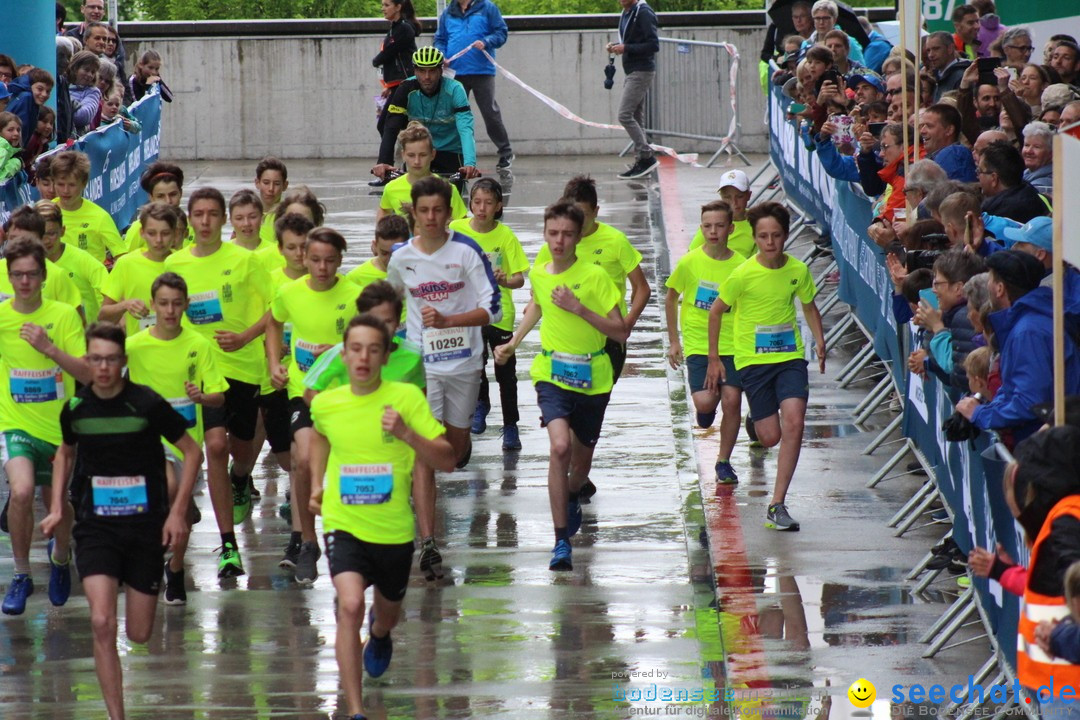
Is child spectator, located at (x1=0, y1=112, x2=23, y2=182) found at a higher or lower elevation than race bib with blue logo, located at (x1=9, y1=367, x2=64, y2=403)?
higher

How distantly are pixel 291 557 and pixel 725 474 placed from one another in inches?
111

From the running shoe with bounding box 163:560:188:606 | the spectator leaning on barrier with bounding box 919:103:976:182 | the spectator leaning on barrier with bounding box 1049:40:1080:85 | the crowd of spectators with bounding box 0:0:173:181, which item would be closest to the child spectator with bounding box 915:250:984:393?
the spectator leaning on barrier with bounding box 919:103:976:182

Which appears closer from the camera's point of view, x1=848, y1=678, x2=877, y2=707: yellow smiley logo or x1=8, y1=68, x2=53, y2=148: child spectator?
x1=848, y1=678, x2=877, y2=707: yellow smiley logo

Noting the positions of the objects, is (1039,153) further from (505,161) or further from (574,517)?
(505,161)

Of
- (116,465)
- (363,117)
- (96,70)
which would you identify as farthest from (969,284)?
(363,117)

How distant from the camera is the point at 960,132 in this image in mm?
10930

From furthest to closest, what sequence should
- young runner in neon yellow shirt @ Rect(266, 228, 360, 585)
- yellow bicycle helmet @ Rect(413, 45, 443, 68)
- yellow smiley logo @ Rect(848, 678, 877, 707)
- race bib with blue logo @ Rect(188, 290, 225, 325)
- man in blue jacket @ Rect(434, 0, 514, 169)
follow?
man in blue jacket @ Rect(434, 0, 514, 169) → yellow bicycle helmet @ Rect(413, 45, 443, 68) → race bib with blue logo @ Rect(188, 290, 225, 325) → young runner in neon yellow shirt @ Rect(266, 228, 360, 585) → yellow smiley logo @ Rect(848, 678, 877, 707)

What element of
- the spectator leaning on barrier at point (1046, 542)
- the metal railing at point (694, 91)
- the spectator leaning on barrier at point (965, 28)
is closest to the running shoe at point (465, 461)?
the spectator leaning on barrier at point (1046, 542)

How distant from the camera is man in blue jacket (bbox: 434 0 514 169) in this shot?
70.8 feet

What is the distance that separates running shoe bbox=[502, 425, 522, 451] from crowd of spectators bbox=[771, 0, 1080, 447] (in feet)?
8.94

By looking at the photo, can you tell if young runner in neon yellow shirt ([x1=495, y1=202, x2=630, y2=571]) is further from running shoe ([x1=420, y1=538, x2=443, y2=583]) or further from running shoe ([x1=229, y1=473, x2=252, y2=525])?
running shoe ([x1=229, y1=473, x2=252, y2=525])

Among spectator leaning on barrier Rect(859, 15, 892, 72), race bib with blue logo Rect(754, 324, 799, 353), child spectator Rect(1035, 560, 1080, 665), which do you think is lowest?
race bib with blue logo Rect(754, 324, 799, 353)

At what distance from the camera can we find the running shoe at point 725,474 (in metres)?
10.5

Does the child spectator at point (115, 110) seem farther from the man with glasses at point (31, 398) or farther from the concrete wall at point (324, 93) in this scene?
the man with glasses at point (31, 398)
